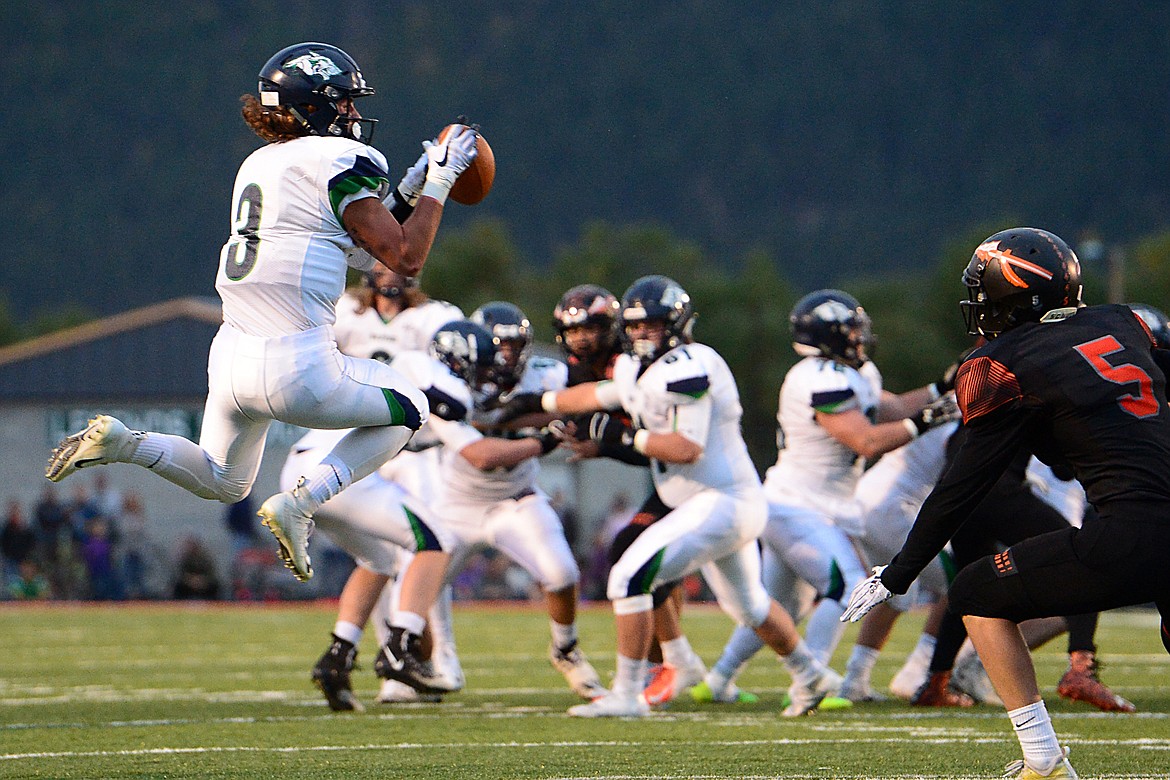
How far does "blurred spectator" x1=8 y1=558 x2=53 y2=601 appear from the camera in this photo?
18906mm

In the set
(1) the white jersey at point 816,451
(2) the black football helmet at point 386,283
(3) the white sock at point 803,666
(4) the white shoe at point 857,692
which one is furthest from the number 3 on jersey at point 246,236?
(4) the white shoe at point 857,692

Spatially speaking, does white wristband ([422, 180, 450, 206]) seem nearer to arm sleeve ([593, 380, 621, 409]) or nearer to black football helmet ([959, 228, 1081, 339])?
black football helmet ([959, 228, 1081, 339])

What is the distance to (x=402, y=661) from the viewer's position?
23.1 ft

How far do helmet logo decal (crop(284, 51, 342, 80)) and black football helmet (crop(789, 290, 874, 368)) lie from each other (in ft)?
9.76

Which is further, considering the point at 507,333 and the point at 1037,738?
the point at 507,333

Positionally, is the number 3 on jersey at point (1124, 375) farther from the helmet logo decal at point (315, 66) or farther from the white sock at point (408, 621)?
the white sock at point (408, 621)

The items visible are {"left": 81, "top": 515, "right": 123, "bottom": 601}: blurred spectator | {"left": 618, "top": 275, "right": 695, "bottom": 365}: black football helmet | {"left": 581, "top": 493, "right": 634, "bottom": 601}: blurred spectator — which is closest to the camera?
{"left": 618, "top": 275, "right": 695, "bottom": 365}: black football helmet

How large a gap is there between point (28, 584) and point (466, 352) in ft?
43.0

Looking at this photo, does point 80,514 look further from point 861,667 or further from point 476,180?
point 476,180

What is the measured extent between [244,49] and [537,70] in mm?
18078

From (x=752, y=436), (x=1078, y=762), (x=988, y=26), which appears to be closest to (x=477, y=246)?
(x=752, y=436)

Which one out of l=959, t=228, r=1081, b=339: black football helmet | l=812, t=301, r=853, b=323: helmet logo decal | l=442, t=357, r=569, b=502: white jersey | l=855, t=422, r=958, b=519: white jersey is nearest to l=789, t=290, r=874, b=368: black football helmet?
l=812, t=301, r=853, b=323: helmet logo decal

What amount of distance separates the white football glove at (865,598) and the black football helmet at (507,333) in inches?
131

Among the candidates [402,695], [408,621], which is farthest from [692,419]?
[402,695]
